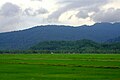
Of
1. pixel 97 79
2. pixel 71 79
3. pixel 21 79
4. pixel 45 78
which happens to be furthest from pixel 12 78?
pixel 97 79

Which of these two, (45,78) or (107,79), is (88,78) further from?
(45,78)

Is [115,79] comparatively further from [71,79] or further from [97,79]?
[71,79]

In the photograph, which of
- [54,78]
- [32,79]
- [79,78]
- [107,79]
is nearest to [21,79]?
[32,79]

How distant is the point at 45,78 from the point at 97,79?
5777 mm

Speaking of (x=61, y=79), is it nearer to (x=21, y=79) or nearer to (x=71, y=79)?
(x=71, y=79)

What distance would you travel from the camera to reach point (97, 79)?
34.8m

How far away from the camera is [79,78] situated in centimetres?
3588

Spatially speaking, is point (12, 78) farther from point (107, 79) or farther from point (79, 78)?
point (107, 79)

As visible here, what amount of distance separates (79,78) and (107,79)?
3173 mm

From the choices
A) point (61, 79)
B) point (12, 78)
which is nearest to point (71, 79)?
point (61, 79)

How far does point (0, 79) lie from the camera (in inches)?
1361

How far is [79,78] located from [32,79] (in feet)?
17.1

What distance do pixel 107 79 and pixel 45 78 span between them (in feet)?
22.4

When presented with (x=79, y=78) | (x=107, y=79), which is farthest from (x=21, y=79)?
(x=107, y=79)
